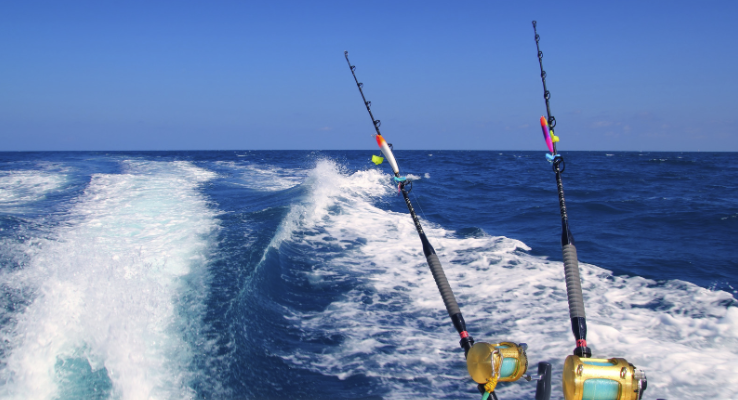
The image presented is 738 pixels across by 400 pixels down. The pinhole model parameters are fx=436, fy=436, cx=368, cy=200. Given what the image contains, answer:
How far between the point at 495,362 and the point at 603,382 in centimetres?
44

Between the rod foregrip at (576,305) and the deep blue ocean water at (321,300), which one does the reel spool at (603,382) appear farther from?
the deep blue ocean water at (321,300)

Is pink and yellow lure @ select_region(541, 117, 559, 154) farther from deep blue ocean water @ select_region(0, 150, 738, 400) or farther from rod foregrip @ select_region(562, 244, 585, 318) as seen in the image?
deep blue ocean water @ select_region(0, 150, 738, 400)

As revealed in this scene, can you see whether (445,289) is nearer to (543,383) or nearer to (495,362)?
(495,362)

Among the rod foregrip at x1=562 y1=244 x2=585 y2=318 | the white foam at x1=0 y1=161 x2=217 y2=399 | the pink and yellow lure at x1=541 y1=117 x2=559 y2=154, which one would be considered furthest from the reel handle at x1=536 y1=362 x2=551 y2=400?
the white foam at x1=0 y1=161 x2=217 y2=399

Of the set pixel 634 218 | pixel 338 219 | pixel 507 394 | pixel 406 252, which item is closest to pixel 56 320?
pixel 507 394

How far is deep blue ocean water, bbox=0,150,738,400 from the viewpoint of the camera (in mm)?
3510

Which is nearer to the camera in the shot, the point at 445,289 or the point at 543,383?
the point at 543,383

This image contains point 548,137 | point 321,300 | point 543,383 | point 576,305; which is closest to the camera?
point 543,383

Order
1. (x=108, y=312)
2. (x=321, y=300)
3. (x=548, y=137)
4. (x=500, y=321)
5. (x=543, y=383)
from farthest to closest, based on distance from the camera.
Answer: (x=321, y=300)
(x=500, y=321)
(x=108, y=312)
(x=548, y=137)
(x=543, y=383)

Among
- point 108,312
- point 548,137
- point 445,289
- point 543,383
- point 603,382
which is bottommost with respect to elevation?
point 108,312

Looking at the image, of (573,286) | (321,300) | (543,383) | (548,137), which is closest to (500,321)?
(321,300)

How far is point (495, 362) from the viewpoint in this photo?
2.00 meters

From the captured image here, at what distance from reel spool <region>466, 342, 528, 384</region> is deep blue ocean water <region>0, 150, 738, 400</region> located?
4.90 feet

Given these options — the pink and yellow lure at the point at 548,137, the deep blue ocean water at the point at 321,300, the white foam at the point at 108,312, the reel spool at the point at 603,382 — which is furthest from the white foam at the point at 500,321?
the pink and yellow lure at the point at 548,137
